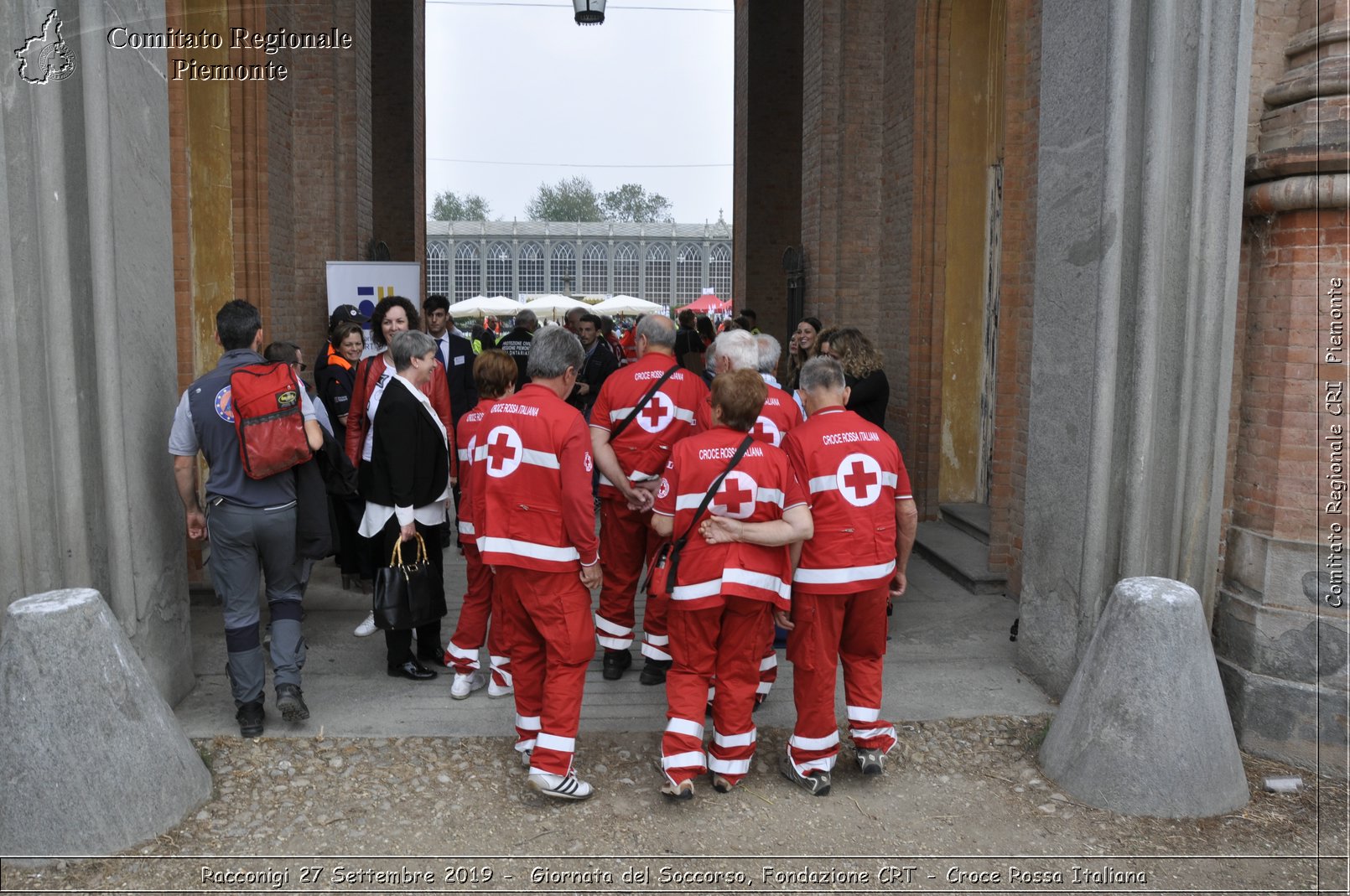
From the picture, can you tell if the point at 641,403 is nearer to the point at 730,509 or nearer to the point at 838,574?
the point at 730,509

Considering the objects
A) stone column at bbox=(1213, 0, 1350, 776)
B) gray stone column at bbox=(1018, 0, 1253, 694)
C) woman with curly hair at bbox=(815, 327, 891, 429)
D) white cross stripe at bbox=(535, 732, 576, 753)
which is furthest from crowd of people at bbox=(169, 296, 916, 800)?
stone column at bbox=(1213, 0, 1350, 776)

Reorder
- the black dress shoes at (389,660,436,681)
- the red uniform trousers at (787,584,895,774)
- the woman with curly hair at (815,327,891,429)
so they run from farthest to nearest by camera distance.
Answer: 1. the woman with curly hair at (815,327,891,429)
2. the black dress shoes at (389,660,436,681)
3. the red uniform trousers at (787,584,895,774)

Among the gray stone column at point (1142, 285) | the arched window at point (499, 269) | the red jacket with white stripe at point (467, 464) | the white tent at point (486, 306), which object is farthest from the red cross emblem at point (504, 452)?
the arched window at point (499, 269)

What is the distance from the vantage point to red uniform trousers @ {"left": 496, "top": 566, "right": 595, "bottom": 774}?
14.8ft

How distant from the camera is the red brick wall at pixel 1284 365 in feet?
16.5

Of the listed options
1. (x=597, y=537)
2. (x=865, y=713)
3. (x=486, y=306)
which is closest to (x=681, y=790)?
(x=865, y=713)

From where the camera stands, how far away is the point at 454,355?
9.09 metres

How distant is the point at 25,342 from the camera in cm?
485

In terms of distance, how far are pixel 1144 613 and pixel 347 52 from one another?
10.4 m

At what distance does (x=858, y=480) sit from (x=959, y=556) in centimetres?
436

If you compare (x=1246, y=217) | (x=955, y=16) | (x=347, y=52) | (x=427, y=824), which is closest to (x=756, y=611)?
(x=427, y=824)

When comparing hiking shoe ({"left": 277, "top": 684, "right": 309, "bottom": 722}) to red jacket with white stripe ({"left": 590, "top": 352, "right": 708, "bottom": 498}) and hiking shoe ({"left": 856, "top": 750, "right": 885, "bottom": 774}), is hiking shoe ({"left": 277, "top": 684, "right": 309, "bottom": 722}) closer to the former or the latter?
red jacket with white stripe ({"left": 590, "top": 352, "right": 708, "bottom": 498})

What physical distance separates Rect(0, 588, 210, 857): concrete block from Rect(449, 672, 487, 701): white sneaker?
1596 mm

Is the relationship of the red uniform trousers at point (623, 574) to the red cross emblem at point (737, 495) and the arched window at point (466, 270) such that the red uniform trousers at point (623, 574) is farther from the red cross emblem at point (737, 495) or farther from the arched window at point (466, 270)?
the arched window at point (466, 270)
